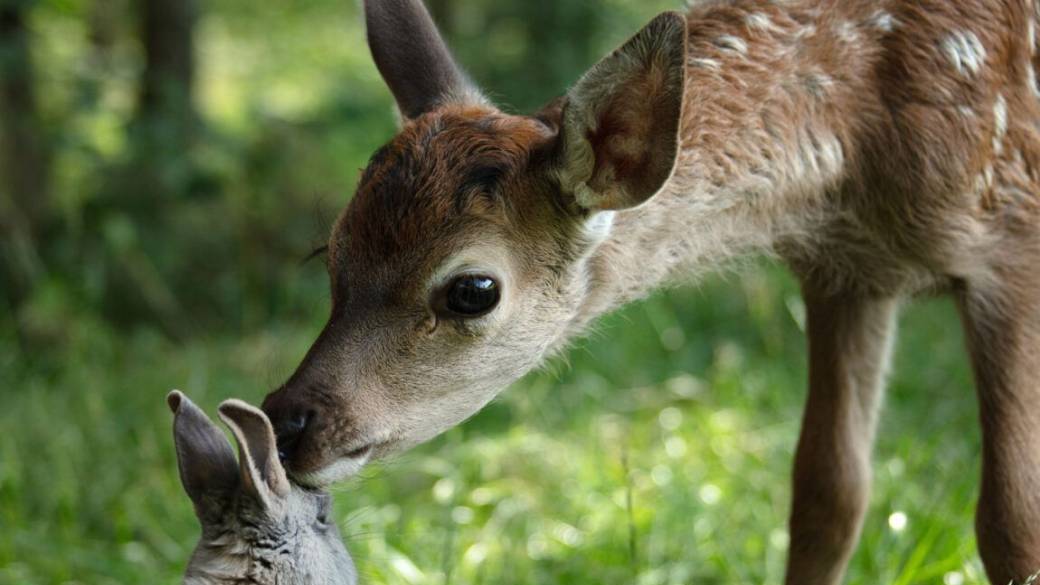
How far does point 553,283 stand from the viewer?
4191mm

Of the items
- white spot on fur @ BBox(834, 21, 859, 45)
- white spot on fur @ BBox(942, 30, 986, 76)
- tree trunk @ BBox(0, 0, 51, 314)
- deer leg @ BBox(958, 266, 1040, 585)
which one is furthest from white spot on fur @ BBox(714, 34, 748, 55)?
tree trunk @ BBox(0, 0, 51, 314)

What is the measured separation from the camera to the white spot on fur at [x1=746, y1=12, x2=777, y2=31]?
448cm

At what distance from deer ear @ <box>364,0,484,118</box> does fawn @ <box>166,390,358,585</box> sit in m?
1.53

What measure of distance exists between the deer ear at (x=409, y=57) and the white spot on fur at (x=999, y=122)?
62.3 inches

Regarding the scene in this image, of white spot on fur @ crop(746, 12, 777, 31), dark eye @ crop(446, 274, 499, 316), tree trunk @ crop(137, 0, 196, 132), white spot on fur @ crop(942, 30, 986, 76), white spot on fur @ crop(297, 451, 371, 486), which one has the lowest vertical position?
tree trunk @ crop(137, 0, 196, 132)

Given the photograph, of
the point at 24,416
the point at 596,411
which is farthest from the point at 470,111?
the point at 24,416

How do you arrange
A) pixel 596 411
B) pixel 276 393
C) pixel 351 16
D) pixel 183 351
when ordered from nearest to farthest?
1. pixel 276 393
2. pixel 596 411
3. pixel 183 351
4. pixel 351 16

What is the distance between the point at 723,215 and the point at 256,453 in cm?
179

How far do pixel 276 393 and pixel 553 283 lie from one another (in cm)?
88

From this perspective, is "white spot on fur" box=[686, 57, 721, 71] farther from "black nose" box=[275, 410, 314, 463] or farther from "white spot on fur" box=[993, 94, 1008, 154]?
"black nose" box=[275, 410, 314, 463]

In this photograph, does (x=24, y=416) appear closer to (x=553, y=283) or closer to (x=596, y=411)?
(x=596, y=411)

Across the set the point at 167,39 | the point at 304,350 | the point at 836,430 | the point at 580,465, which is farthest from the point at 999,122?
the point at 167,39

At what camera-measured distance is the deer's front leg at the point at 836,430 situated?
16.1 feet

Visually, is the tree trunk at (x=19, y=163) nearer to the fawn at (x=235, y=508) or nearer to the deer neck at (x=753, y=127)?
the deer neck at (x=753, y=127)
